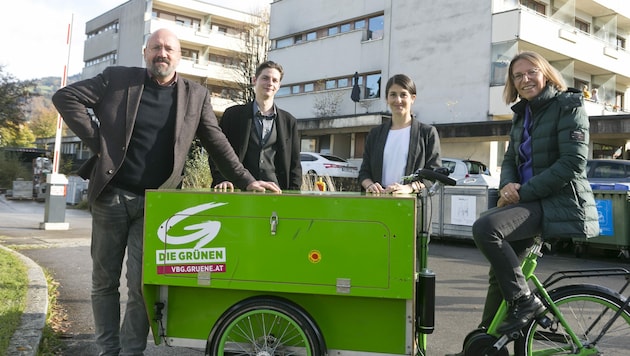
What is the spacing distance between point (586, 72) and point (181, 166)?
2862 cm

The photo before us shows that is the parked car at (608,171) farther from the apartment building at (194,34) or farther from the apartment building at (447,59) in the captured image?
the apartment building at (194,34)

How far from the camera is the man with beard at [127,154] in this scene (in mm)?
3314

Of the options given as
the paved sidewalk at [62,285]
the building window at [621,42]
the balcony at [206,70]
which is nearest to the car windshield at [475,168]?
the paved sidewalk at [62,285]

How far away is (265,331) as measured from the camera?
3.07 meters

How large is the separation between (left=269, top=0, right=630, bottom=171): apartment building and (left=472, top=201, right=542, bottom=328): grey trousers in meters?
16.2

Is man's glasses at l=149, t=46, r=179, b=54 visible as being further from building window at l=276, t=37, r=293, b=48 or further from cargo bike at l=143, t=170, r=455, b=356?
building window at l=276, t=37, r=293, b=48

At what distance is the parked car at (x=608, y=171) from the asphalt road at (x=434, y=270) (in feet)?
11.1

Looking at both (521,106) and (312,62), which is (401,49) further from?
(521,106)

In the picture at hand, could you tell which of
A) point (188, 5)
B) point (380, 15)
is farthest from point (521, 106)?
point (188, 5)

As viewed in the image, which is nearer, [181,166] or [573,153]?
[573,153]

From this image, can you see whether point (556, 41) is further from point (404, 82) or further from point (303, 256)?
point (303, 256)

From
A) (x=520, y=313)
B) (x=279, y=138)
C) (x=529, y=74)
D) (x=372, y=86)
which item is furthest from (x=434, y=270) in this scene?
(x=372, y=86)

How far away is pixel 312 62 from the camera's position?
3216 cm

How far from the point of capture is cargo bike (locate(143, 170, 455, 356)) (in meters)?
2.81
